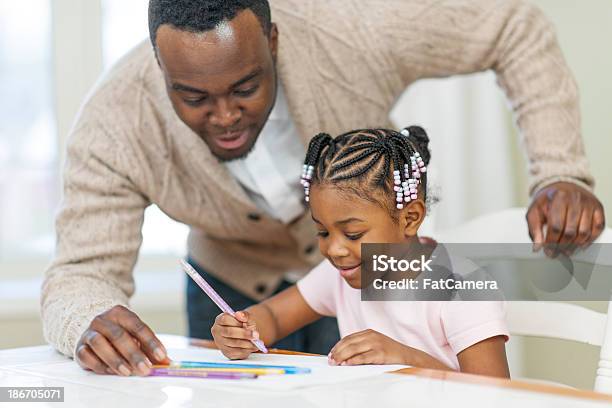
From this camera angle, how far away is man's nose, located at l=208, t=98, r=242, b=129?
1.27m

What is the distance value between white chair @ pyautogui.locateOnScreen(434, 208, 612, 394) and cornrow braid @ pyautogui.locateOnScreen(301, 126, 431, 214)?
20 cm

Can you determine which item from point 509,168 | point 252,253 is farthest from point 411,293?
point 509,168

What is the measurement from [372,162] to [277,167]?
1.28 feet

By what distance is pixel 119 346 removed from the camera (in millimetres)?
1055

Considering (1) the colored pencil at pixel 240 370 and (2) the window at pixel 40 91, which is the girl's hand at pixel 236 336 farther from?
(2) the window at pixel 40 91

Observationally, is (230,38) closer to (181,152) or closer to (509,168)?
(181,152)

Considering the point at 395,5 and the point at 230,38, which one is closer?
the point at 230,38

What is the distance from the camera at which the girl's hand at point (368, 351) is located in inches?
39.3

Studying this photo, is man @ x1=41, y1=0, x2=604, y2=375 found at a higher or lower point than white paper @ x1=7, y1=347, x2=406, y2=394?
higher

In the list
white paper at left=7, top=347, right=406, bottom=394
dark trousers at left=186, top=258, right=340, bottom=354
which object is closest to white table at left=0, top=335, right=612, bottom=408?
white paper at left=7, top=347, right=406, bottom=394

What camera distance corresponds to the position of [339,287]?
4.27ft

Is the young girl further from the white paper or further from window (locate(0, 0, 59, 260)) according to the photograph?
window (locate(0, 0, 59, 260))

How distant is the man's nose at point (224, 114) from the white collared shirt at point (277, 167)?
0.65ft

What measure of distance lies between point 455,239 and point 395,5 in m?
0.41
